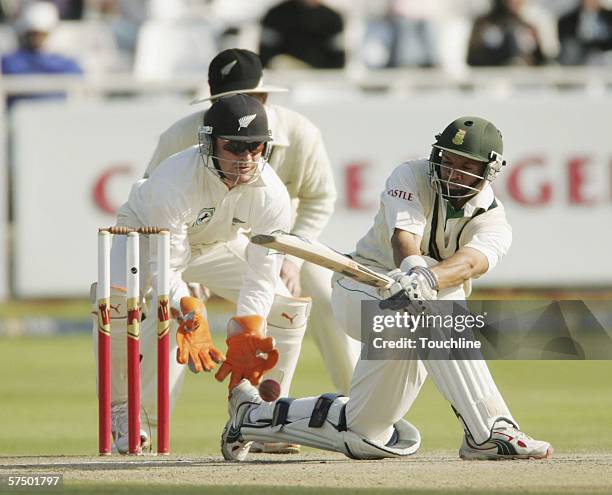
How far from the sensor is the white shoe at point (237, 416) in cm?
623

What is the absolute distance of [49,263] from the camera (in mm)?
12148

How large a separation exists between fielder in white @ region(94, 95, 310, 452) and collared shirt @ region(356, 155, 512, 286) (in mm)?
539

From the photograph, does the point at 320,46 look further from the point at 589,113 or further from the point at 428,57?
the point at 589,113

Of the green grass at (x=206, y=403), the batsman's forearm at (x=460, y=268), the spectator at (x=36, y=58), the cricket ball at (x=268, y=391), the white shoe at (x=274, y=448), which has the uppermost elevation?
the spectator at (x=36, y=58)

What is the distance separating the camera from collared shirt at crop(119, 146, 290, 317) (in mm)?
6395

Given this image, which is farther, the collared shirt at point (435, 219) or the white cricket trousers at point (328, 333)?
the white cricket trousers at point (328, 333)

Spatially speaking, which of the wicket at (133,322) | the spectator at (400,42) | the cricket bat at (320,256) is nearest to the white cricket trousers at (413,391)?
the cricket bat at (320,256)

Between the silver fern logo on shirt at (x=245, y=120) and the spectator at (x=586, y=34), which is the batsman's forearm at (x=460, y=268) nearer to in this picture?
the silver fern logo on shirt at (x=245, y=120)

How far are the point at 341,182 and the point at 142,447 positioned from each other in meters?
5.79

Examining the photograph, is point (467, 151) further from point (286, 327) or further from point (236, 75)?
point (236, 75)

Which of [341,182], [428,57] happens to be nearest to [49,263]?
[341,182]

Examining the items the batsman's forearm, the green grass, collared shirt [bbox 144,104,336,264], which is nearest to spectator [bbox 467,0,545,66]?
the green grass

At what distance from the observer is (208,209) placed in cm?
657

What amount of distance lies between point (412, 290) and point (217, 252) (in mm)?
1490
